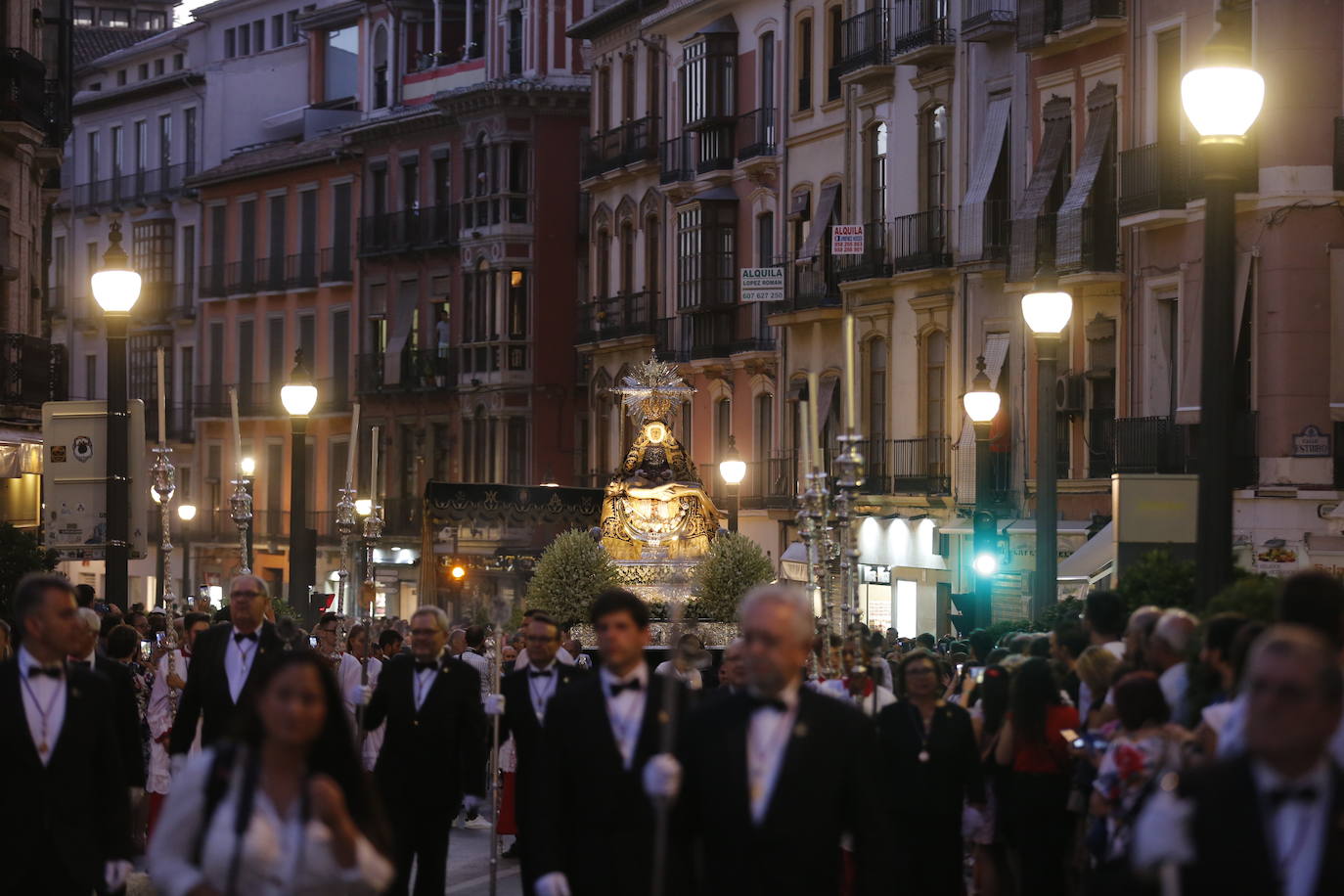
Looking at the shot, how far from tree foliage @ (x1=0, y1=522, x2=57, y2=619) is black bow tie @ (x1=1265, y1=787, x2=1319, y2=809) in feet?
55.9

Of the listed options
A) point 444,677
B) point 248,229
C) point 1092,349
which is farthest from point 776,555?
point 444,677

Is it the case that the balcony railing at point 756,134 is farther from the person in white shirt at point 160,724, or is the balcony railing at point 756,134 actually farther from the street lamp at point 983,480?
the person in white shirt at point 160,724

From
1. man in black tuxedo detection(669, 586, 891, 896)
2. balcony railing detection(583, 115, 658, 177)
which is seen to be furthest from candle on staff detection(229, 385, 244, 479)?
balcony railing detection(583, 115, 658, 177)

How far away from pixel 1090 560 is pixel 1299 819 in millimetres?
25889

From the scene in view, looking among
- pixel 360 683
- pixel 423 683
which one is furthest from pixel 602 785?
pixel 360 683

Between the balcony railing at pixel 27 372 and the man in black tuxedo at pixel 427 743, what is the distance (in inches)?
830

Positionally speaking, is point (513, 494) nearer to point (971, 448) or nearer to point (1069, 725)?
point (971, 448)

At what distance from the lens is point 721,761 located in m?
8.92

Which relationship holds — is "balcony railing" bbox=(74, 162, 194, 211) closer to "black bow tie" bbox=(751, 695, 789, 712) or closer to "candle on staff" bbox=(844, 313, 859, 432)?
"candle on staff" bbox=(844, 313, 859, 432)

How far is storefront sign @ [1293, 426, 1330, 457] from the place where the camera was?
3034 cm

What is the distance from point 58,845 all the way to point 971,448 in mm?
30018

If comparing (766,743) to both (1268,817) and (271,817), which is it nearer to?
(271,817)

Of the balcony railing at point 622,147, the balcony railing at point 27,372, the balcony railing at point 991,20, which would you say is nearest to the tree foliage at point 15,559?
the balcony railing at point 27,372

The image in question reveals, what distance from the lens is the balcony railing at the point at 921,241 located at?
41.2 metres
